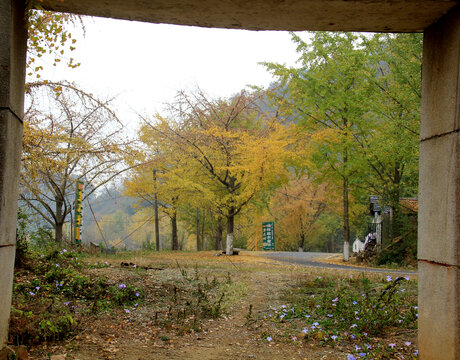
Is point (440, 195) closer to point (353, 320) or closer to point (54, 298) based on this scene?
point (353, 320)

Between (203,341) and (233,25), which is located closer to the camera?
(233,25)

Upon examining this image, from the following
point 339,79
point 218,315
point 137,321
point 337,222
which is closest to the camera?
point 137,321

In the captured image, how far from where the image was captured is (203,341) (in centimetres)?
498

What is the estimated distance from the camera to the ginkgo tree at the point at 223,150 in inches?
636

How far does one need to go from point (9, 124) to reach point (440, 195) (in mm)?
→ 3591

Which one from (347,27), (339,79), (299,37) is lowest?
(347,27)

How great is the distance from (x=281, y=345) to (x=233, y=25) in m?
3.46

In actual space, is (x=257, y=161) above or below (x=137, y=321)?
above

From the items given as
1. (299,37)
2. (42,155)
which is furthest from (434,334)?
(299,37)

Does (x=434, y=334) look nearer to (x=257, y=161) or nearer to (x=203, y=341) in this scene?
(x=203, y=341)

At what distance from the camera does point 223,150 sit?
18.1 meters

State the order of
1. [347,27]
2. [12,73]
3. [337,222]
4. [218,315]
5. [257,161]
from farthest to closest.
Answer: [337,222]
[257,161]
[218,315]
[347,27]
[12,73]

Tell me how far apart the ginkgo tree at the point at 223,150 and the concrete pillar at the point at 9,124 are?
40.3 ft

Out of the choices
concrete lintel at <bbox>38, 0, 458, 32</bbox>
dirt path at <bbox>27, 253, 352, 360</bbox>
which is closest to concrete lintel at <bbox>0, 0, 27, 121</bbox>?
concrete lintel at <bbox>38, 0, 458, 32</bbox>
